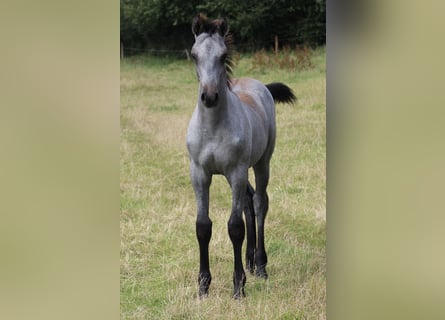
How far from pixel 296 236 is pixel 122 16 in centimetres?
128

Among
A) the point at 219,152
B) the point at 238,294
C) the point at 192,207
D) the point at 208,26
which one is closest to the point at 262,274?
the point at 238,294

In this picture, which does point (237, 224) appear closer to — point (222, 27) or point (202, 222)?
point (202, 222)

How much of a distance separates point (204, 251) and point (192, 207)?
0.26 metres

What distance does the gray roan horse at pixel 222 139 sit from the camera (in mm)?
2451

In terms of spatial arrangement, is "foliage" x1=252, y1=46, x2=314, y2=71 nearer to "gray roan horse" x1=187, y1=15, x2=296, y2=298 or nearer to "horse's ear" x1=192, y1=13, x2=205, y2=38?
"gray roan horse" x1=187, y1=15, x2=296, y2=298

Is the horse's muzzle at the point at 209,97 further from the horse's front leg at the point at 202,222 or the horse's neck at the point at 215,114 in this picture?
the horse's front leg at the point at 202,222

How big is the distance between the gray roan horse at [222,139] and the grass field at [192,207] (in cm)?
8

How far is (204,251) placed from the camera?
266 centimetres

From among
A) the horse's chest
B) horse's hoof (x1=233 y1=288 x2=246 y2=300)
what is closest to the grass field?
horse's hoof (x1=233 y1=288 x2=246 y2=300)

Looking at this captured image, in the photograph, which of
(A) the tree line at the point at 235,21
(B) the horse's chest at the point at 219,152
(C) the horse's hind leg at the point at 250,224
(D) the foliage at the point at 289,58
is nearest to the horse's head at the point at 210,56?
(B) the horse's chest at the point at 219,152

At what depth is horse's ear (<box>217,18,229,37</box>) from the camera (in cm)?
248
